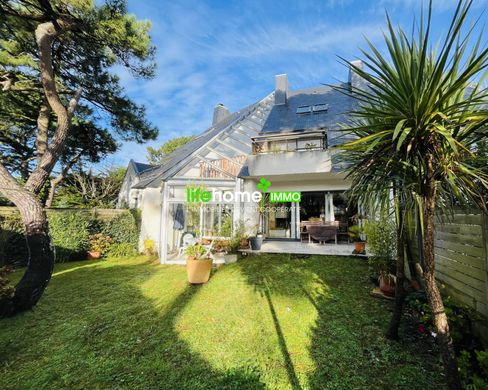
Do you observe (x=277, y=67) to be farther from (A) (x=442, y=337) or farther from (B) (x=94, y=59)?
(A) (x=442, y=337)

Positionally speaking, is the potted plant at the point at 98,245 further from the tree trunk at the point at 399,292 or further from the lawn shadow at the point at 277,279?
the tree trunk at the point at 399,292

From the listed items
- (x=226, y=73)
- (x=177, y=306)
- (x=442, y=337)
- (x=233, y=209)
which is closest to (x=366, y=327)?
(x=442, y=337)

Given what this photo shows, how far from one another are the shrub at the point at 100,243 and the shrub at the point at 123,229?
0.26 metres

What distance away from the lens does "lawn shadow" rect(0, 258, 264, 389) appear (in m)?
2.84

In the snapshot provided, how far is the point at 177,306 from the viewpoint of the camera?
4.97 m

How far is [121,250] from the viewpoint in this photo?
10.8 metres

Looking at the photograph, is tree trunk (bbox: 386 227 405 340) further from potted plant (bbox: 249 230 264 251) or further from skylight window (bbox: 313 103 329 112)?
skylight window (bbox: 313 103 329 112)

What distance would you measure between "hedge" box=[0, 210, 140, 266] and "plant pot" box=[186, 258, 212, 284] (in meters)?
5.21

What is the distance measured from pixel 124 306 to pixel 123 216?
740cm

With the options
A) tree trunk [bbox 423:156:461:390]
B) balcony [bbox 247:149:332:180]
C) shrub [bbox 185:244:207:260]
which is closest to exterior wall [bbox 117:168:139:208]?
balcony [bbox 247:149:332:180]

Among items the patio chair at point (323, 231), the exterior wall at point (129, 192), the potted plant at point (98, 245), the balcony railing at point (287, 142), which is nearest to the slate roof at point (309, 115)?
the balcony railing at point (287, 142)

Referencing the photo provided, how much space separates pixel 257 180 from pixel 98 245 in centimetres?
827

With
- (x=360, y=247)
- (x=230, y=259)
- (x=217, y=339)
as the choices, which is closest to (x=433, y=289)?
(x=217, y=339)

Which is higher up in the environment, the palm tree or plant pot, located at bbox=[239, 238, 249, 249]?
the palm tree
